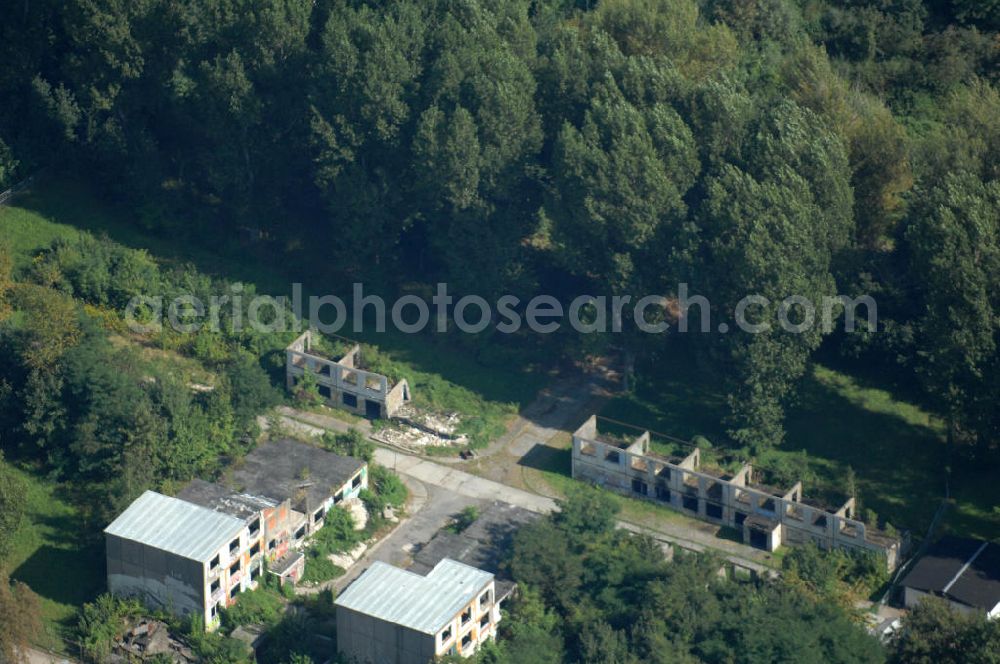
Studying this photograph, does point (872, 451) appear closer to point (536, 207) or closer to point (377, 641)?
point (536, 207)

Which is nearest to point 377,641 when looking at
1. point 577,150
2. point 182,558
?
point 182,558

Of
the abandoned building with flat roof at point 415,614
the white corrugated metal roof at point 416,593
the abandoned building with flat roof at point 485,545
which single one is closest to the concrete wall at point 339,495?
the abandoned building with flat roof at point 485,545

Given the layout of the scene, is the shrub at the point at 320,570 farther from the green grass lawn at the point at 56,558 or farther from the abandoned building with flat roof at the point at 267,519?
the green grass lawn at the point at 56,558

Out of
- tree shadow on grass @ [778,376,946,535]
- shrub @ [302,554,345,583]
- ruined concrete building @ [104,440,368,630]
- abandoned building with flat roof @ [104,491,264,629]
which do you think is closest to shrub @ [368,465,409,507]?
ruined concrete building @ [104,440,368,630]

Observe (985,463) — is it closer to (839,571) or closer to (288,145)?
(839,571)

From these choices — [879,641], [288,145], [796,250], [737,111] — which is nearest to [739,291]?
[796,250]

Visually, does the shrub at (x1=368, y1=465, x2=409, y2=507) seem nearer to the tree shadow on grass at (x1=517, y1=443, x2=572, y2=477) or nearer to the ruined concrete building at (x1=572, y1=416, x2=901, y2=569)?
the tree shadow on grass at (x1=517, y1=443, x2=572, y2=477)

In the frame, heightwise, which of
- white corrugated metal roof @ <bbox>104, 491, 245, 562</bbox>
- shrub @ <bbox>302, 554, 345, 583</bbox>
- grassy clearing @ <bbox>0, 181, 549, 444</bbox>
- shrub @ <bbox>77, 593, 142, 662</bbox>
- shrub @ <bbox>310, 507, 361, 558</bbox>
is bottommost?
shrub @ <bbox>77, 593, 142, 662</bbox>
